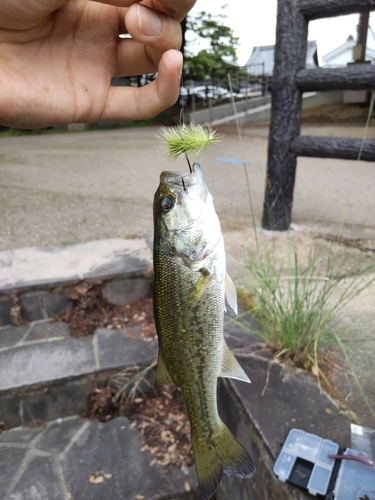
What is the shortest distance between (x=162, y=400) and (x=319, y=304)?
4.38ft

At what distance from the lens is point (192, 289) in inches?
55.1

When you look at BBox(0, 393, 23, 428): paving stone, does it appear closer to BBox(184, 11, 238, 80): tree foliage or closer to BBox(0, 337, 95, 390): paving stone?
BBox(0, 337, 95, 390): paving stone

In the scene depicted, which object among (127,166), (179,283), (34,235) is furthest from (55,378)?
(127,166)

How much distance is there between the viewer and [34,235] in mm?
5230

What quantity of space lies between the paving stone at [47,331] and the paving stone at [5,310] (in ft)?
0.69

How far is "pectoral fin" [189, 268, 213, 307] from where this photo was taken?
1.39m

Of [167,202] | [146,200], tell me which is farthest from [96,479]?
[146,200]

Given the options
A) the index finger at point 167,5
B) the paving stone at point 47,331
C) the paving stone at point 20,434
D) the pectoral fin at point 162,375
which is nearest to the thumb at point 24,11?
the index finger at point 167,5

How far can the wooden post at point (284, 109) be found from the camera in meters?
A: 4.33

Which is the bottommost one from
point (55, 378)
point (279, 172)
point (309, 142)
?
point (55, 378)

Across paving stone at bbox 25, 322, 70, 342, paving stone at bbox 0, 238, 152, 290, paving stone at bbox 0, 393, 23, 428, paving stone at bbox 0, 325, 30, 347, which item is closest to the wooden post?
paving stone at bbox 0, 238, 152, 290

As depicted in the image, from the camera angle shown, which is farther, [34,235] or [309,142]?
[34,235]

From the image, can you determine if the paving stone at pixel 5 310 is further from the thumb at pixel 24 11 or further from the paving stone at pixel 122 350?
the thumb at pixel 24 11

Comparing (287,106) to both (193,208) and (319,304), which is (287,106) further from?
(193,208)
